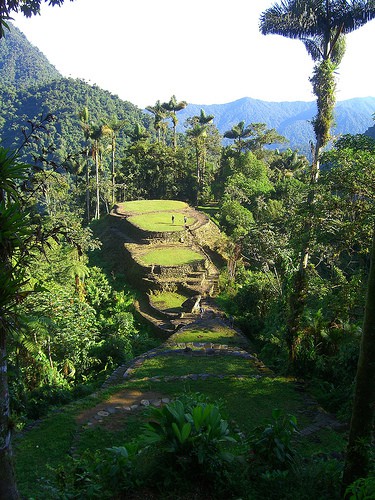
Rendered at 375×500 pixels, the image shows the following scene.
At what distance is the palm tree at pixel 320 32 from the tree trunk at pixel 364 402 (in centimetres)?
553

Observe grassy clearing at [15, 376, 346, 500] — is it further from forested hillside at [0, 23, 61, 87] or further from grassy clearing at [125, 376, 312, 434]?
forested hillside at [0, 23, 61, 87]

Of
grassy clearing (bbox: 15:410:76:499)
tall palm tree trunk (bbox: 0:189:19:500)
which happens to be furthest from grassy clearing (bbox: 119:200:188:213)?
tall palm tree trunk (bbox: 0:189:19:500)

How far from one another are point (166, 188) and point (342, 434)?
3328 cm

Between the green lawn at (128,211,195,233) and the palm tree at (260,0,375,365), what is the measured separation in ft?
43.6

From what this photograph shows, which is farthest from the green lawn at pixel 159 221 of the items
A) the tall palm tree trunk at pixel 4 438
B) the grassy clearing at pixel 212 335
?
the tall palm tree trunk at pixel 4 438

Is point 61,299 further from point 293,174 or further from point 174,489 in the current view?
point 293,174

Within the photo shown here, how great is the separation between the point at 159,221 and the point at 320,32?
15808mm

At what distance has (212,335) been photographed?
1322 cm

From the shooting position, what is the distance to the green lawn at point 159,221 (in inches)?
917

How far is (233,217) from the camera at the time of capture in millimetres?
28422

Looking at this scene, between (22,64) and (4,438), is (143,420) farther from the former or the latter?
(22,64)

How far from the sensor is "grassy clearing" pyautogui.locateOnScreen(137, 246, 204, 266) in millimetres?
20141

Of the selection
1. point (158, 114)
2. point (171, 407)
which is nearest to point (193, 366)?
point (171, 407)

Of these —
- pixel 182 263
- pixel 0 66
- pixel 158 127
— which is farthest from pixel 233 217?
pixel 0 66
